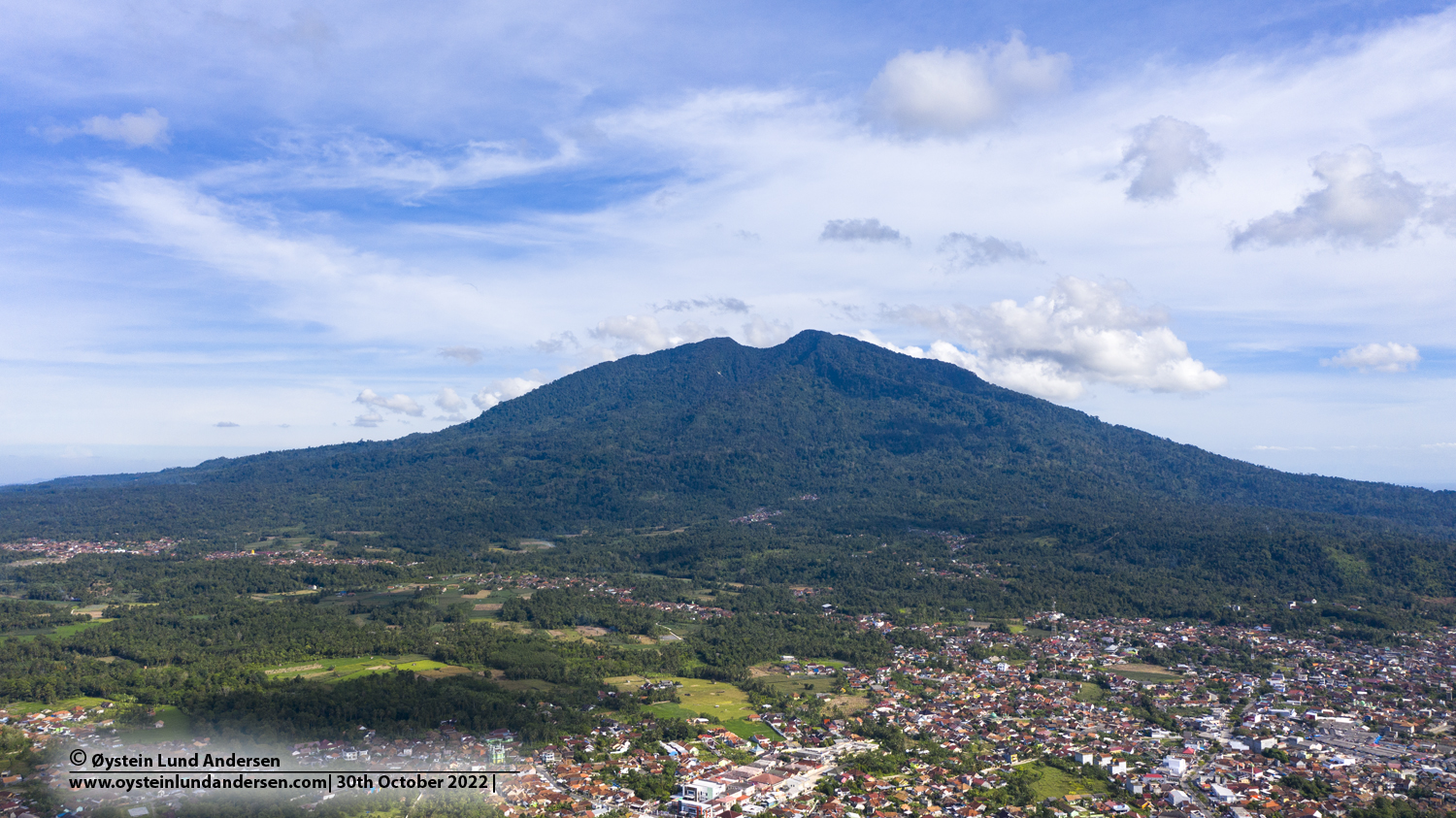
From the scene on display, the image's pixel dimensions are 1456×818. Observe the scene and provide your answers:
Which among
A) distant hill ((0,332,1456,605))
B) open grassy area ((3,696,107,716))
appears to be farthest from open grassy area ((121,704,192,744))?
distant hill ((0,332,1456,605))

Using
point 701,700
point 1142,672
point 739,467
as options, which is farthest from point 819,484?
point 701,700

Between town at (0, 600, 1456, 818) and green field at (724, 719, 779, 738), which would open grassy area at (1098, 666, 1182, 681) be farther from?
green field at (724, 719, 779, 738)

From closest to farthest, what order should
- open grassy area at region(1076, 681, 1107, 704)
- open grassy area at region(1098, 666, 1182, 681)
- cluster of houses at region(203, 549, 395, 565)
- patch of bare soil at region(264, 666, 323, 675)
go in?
open grassy area at region(1076, 681, 1107, 704) < patch of bare soil at region(264, 666, 323, 675) < open grassy area at region(1098, 666, 1182, 681) < cluster of houses at region(203, 549, 395, 565)

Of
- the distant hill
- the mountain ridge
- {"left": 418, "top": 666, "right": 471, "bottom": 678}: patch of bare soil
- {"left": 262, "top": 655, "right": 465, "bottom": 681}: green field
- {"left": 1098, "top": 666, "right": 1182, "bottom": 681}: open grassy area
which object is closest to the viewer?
{"left": 262, "top": 655, "right": 465, "bottom": 681}: green field

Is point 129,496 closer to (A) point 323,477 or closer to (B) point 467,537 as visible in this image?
(A) point 323,477

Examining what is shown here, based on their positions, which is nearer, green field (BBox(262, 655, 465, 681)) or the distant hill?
green field (BBox(262, 655, 465, 681))

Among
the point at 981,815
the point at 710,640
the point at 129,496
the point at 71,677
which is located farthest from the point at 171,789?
the point at 129,496

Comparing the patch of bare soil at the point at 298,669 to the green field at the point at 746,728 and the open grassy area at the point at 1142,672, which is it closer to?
the green field at the point at 746,728
